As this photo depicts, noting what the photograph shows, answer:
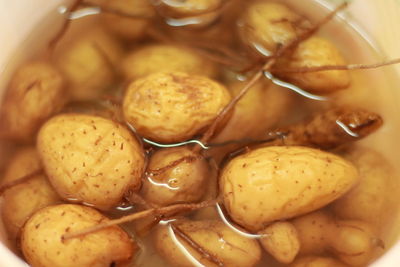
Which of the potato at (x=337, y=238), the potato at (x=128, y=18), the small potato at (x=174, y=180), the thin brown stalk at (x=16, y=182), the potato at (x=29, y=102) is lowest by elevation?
the potato at (x=337, y=238)

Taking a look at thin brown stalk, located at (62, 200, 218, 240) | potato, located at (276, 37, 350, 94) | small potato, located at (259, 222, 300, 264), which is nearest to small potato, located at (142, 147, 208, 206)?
thin brown stalk, located at (62, 200, 218, 240)

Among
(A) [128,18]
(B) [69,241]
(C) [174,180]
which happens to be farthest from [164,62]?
(B) [69,241]

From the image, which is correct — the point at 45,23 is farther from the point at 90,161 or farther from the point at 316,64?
the point at 316,64

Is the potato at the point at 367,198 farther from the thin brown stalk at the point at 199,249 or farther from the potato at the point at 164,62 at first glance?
the potato at the point at 164,62

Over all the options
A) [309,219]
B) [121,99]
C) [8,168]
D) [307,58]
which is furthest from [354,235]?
[8,168]

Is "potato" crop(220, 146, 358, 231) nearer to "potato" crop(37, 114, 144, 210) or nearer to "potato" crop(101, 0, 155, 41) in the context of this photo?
"potato" crop(37, 114, 144, 210)

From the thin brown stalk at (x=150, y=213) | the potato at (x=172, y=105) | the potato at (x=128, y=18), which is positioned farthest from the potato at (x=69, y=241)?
the potato at (x=128, y=18)

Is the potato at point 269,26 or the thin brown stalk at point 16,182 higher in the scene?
the potato at point 269,26
